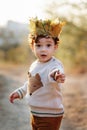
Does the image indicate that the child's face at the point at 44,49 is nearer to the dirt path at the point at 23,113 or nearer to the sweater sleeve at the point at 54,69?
the sweater sleeve at the point at 54,69

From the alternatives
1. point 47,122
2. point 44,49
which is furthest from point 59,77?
point 47,122

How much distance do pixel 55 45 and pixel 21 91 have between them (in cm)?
61

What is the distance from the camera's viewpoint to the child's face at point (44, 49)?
5078 millimetres

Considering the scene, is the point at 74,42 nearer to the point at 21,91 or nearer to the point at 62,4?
the point at 62,4

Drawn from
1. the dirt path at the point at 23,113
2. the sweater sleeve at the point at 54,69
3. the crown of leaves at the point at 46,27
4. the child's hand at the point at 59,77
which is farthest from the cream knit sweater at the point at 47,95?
the dirt path at the point at 23,113

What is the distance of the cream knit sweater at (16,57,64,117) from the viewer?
4973 millimetres

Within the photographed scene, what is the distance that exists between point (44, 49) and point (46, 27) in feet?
0.79

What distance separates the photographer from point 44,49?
507 centimetres

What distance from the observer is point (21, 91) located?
5305 millimetres

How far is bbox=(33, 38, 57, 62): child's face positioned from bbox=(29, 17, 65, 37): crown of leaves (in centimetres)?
8

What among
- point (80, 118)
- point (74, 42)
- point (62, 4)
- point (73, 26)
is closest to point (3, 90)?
point (80, 118)

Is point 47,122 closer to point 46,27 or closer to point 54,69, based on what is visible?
point 54,69

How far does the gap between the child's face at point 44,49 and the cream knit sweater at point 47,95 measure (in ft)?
0.19

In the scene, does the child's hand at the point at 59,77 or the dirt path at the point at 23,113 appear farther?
the dirt path at the point at 23,113
